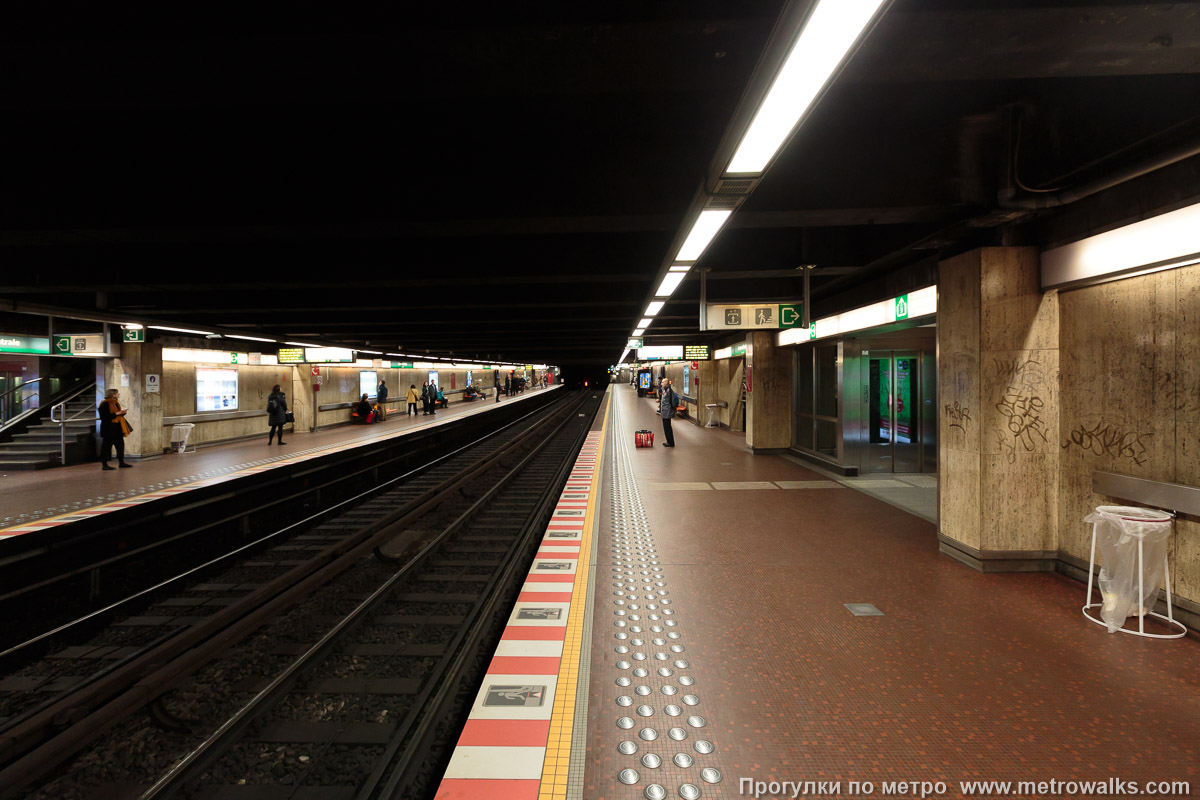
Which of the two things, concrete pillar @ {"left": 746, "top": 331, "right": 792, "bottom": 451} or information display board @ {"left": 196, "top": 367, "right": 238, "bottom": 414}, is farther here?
information display board @ {"left": 196, "top": 367, "right": 238, "bottom": 414}

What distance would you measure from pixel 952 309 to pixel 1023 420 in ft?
3.97

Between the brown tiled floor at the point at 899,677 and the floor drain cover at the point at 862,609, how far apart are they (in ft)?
0.18

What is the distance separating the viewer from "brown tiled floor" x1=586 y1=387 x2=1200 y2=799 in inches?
98.4

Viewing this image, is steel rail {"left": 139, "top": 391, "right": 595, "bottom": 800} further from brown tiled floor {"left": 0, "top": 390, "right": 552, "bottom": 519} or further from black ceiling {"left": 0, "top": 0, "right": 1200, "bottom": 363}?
brown tiled floor {"left": 0, "top": 390, "right": 552, "bottom": 519}

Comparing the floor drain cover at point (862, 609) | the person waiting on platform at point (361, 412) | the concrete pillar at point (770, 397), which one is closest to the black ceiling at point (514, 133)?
the floor drain cover at point (862, 609)

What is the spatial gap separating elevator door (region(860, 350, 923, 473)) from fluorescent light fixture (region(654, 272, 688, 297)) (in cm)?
474

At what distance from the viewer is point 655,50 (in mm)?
2754

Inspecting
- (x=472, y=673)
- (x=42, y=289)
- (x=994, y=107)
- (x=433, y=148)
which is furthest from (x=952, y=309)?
(x=42, y=289)

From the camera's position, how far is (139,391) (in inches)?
500

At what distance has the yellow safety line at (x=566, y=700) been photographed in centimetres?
236

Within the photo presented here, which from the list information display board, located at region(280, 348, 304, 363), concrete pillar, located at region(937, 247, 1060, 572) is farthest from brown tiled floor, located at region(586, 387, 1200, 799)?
information display board, located at region(280, 348, 304, 363)

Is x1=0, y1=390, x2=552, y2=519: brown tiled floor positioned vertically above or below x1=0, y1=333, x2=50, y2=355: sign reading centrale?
below

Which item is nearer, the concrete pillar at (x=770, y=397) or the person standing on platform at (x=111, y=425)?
the person standing on platform at (x=111, y=425)

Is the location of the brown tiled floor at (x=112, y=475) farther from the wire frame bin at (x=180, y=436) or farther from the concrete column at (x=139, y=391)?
the concrete column at (x=139, y=391)
